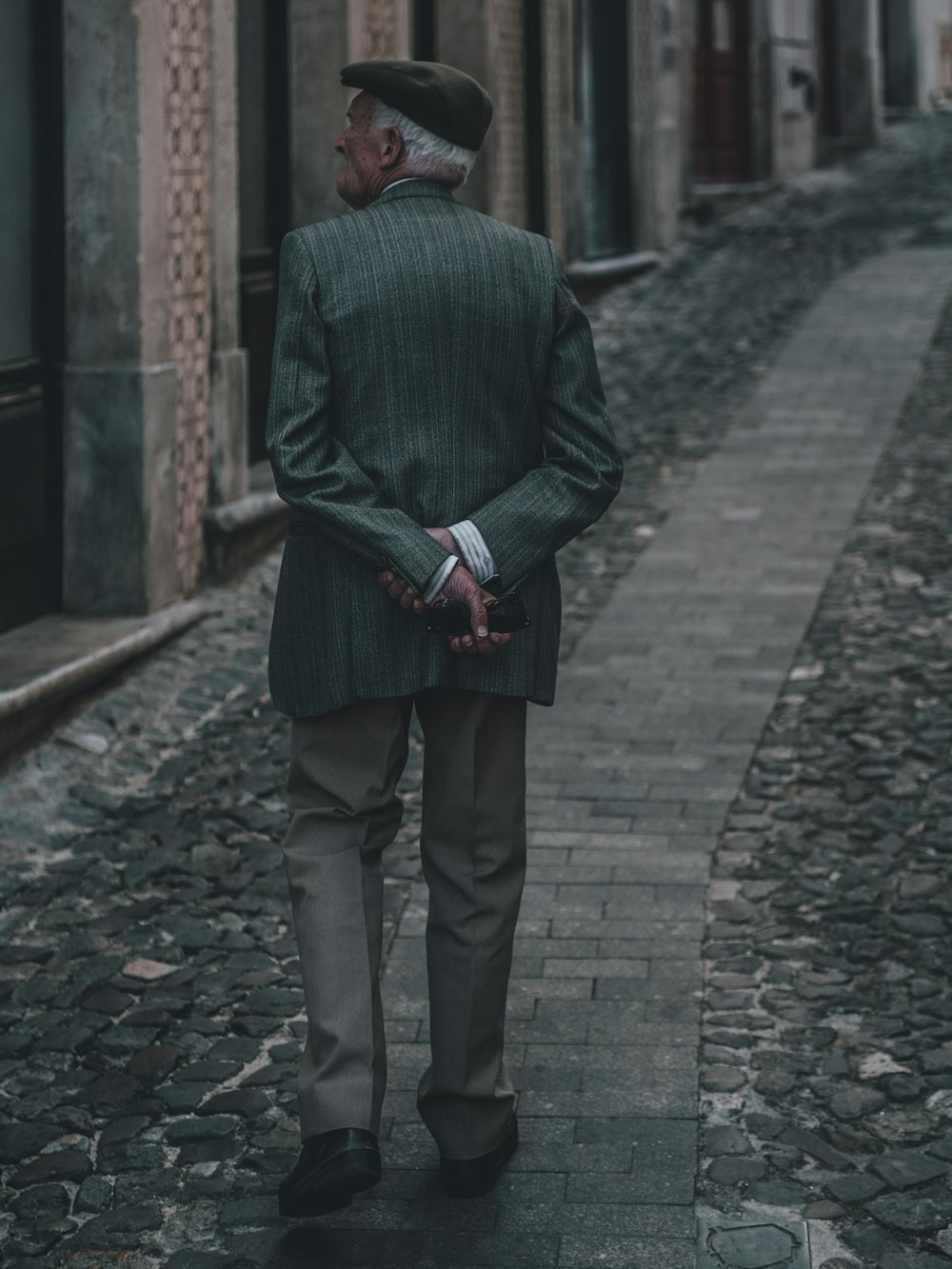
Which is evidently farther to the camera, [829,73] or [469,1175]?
[829,73]

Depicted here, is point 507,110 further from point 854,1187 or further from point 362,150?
point 854,1187

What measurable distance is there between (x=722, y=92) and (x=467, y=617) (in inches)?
672

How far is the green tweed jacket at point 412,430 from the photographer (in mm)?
3162

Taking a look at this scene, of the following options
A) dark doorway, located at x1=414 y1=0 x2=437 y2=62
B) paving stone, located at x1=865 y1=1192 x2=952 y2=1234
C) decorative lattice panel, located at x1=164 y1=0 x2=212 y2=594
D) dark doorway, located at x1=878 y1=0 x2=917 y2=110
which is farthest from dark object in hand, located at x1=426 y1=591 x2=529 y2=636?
dark doorway, located at x1=878 y1=0 x2=917 y2=110

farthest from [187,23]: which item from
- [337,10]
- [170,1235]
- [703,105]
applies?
[703,105]

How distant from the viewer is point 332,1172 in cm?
309

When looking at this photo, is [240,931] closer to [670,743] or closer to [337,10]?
[670,743]

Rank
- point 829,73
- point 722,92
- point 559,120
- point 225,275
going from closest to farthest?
point 225,275 < point 559,120 < point 722,92 < point 829,73

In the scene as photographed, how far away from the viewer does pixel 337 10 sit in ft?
31.1

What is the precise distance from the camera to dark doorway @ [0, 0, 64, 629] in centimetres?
672

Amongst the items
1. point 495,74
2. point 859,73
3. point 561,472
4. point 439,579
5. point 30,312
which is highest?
point 859,73

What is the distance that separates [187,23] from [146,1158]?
16.4 feet

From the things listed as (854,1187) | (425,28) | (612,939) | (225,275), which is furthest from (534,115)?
(854,1187)

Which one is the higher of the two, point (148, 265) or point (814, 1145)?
point (148, 265)
